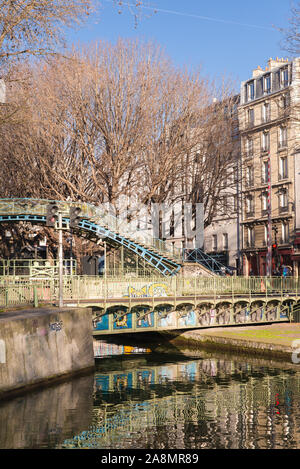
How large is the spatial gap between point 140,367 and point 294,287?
46.1 feet

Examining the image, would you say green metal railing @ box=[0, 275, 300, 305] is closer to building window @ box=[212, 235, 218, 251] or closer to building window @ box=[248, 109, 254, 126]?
building window @ box=[248, 109, 254, 126]

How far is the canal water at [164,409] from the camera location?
14.3 m

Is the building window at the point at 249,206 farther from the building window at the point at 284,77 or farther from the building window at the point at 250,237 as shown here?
the building window at the point at 284,77

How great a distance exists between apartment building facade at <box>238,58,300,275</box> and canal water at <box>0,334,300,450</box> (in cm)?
2704

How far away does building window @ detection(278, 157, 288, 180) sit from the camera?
174 feet

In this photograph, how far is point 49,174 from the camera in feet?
141

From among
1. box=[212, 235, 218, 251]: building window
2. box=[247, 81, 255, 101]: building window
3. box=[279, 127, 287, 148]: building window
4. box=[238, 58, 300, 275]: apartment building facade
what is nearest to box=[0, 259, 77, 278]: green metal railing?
box=[238, 58, 300, 275]: apartment building facade

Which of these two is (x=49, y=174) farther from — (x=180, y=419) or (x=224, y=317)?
(x=180, y=419)

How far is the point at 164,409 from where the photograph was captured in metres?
17.7

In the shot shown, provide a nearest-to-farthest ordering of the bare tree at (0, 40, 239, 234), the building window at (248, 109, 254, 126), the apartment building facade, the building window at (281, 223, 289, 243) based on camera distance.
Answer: the bare tree at (0, 40, 239, 234) → the apartment building facade → the building window at (281, 223, 289, 243) → the building window at (248, 109, 254, 126)

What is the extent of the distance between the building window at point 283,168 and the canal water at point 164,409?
96.7 feet

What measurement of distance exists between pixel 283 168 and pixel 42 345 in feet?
122

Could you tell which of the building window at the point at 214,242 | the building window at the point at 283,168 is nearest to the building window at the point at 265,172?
the building window at the point at 283,168

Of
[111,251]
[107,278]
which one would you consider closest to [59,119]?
[111,251]
